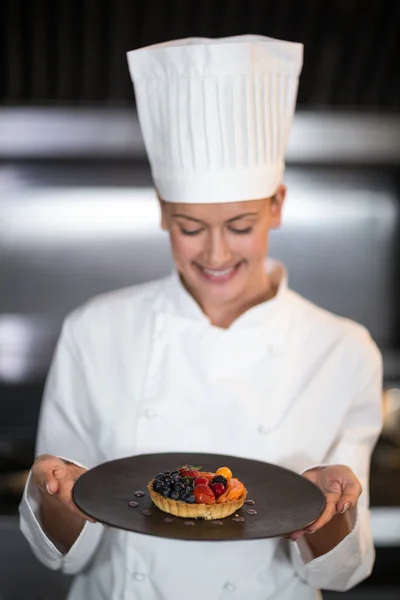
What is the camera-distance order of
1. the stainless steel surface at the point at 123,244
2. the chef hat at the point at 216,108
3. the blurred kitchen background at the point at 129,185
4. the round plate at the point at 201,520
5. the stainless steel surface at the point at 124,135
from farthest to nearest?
the stainless steel surface at the point at 123,244 < the stainless steel surface at the point at 124,135 < the blurred kitchen background at the point at 129,185 < the chef hat at the point at 216,108 < the round plate at the point at 201,520

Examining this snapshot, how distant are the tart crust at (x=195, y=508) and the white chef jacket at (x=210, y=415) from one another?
253 mm

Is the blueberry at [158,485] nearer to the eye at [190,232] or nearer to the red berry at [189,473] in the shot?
the red berry at [189,473]

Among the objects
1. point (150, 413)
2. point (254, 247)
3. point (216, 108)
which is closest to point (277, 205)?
point (254, 247)

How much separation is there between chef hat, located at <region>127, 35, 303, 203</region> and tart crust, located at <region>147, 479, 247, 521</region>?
55 cm

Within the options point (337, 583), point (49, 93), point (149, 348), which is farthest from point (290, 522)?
point (49, 93)

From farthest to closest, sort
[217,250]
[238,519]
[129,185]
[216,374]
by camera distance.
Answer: [129,185] → [216,374] → [217,250] → [238,519]

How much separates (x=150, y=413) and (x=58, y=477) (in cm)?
25

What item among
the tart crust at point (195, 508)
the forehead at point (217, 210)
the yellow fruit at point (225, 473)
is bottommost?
the tart crust at point (195, 508)

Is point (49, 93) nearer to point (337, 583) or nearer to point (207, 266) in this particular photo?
point (207, 266)

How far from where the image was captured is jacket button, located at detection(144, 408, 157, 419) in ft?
5.60

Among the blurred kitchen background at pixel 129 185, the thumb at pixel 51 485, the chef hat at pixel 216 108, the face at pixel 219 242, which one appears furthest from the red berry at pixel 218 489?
the blurred kitchen background at pixel 129 185

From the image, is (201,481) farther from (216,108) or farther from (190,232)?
(216,108)

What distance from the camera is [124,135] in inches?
110

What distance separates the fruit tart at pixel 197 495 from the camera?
1403mm
